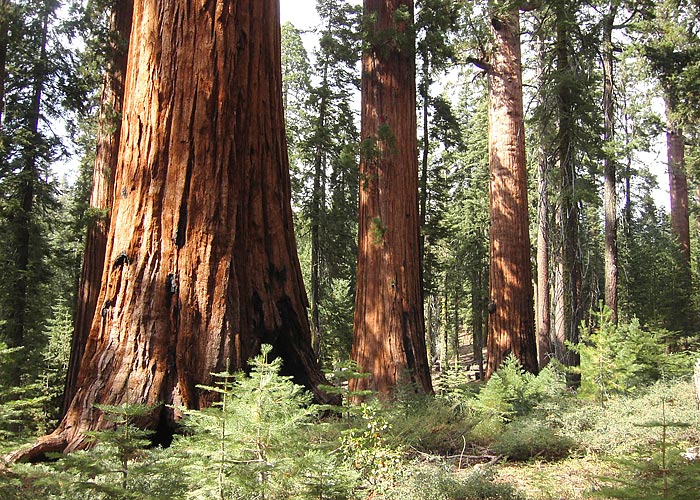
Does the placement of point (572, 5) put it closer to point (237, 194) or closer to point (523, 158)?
point (523, 158)

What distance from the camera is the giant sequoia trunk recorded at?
3.90 meters

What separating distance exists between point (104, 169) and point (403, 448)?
7.83m

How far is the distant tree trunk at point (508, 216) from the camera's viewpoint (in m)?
9.80

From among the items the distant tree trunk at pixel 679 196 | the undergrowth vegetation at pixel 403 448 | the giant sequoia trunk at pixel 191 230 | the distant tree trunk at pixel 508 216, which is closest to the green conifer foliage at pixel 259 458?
the undergrowth vegetation at pixel 403 448

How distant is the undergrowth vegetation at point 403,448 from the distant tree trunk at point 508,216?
6.11 ft

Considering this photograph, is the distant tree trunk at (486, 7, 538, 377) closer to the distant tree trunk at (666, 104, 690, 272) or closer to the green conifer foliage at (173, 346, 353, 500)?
the green conifer foliage at (173, 346, 353, 500)

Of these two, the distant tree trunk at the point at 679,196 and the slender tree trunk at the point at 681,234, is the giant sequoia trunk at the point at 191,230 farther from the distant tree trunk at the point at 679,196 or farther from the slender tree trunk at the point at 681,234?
the slender tree trunk at the point at 681,234

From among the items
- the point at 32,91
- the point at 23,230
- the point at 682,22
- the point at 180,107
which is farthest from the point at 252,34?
the point at 682,22

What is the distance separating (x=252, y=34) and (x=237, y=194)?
150 centimetres

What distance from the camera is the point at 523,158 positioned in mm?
10344

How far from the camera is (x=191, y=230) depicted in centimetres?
412

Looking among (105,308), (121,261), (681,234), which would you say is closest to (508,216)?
(121,261)

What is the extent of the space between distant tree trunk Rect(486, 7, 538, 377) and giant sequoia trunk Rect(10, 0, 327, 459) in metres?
6.13

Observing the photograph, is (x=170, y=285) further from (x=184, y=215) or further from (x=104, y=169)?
(x=104, y=169)
